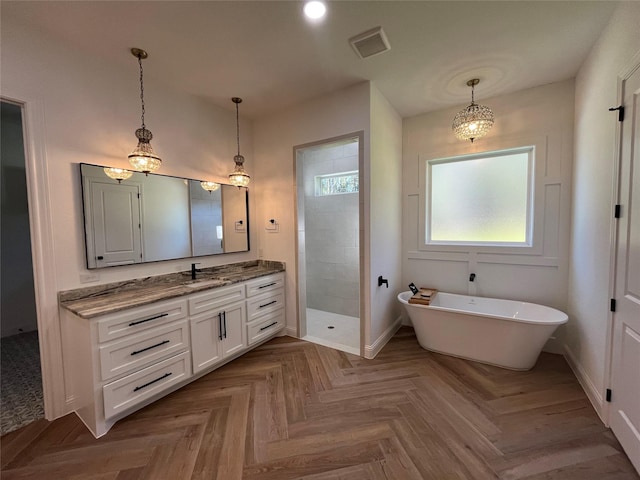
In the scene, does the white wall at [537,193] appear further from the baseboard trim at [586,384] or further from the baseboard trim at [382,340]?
the baseboard trim at [382,340]

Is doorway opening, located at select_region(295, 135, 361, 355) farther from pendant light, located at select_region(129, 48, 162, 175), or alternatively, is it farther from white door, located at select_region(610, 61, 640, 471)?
white door, located at select_region(610, 61, 640, 471)

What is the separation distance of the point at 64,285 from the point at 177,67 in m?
2.05

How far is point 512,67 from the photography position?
238 centimetres

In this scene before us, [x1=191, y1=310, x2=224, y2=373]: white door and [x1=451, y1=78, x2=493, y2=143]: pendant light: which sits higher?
[x1=451, y1=78, x2=493, y2=143]: pendant light

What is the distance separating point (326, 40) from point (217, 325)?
8.71ft

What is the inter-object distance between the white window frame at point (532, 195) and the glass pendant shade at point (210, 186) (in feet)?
8.46

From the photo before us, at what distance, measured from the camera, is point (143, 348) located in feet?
6.44

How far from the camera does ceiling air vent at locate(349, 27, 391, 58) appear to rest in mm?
1917

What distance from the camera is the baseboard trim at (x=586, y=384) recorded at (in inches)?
74.2

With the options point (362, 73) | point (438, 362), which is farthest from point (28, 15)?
point (438, 362)

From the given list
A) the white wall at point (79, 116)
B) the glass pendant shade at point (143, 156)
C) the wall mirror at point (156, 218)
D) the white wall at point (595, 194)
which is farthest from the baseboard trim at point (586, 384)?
the glass pendant shade at point (143, 156)

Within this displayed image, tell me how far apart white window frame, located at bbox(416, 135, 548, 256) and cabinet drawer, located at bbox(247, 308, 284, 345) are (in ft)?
6.82

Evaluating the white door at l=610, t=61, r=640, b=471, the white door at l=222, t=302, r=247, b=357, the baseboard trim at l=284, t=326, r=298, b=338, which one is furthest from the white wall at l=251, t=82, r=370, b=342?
the white door at l=610, t=61, r=640, b=471

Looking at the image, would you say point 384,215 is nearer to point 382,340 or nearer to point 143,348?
point 382,340
